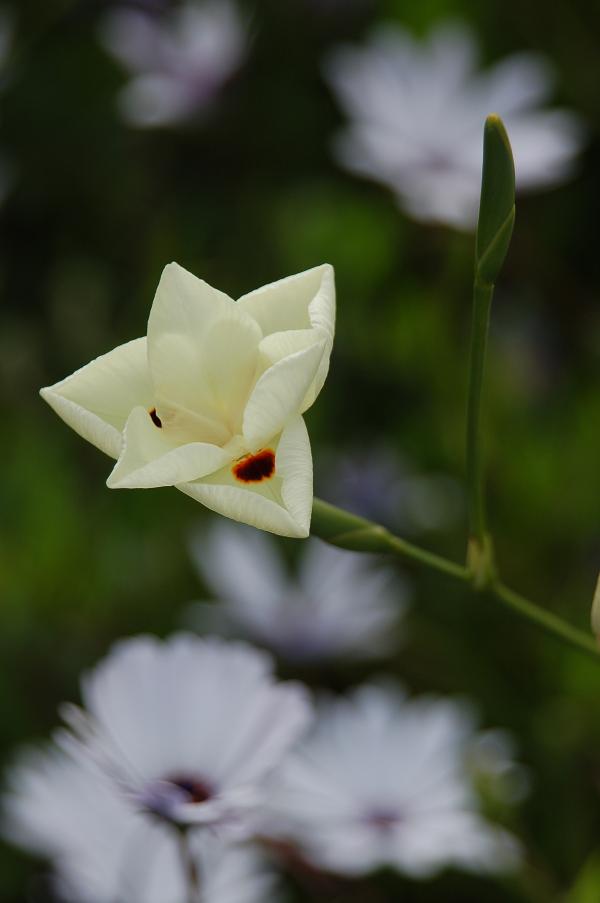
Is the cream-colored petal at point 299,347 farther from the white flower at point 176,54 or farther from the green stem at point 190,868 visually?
the white flower at point 176,54

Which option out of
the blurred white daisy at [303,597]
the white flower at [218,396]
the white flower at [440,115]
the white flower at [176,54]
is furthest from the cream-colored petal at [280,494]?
the white flower at [176,54]

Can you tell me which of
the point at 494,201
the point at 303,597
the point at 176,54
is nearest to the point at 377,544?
the point at 494,201

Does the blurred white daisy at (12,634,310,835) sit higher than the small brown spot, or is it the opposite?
the small brown spot

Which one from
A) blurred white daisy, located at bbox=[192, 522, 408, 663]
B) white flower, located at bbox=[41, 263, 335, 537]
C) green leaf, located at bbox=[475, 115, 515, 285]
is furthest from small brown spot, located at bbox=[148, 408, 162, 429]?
blurred white daisy, located at bbox=[192, 522, 408, 663]

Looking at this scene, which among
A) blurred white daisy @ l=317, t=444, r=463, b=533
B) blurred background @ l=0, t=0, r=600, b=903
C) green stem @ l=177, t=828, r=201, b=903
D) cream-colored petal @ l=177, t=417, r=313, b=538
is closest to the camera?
cream-colored petal @ l=177, t=417, r=313, b=538

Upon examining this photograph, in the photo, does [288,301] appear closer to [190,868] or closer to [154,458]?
[154,458]

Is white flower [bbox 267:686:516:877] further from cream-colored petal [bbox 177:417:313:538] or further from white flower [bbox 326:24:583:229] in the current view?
white flower [bbox 326:24:583:229]
